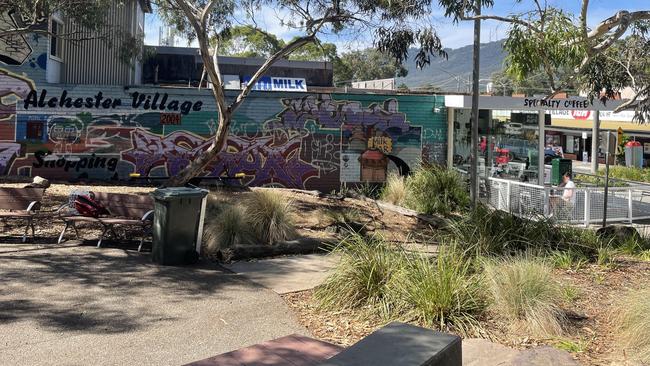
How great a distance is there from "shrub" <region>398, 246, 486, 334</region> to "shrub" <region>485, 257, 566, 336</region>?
0.18 metres

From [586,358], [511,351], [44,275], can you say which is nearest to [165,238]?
[44,275]

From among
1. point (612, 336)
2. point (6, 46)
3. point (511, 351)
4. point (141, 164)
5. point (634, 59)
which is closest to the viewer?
point (511, 351)

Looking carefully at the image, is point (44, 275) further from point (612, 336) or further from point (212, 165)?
point (212, 165)

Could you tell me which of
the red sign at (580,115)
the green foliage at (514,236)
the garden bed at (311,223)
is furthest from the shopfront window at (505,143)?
the red sign at (580,115)

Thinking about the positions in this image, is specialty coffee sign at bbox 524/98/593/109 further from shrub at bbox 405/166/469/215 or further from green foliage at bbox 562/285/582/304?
green foliage at bbox 562/285/582/304

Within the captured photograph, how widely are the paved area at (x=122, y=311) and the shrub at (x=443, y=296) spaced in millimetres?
1165

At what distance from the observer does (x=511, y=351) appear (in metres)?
5.27

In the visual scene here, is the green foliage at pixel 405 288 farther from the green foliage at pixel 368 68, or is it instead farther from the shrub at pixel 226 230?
the green foliage at pixel 368 68

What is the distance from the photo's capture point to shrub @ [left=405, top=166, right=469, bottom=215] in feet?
49.2

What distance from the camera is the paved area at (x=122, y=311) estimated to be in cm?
525

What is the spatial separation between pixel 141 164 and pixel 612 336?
1463 cm

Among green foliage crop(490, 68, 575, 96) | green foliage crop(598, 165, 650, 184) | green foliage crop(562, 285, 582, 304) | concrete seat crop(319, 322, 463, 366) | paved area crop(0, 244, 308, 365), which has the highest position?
green foliage crop(490, 68, 575, 96)

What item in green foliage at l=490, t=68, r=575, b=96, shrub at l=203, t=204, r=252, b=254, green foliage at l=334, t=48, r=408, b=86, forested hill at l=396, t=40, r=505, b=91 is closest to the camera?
shrub at l=203, t=204, r=252, b=254

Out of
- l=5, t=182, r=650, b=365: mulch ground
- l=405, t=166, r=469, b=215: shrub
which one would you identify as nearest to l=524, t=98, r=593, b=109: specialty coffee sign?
l=405, t=166, r=469, b=215: shrub
